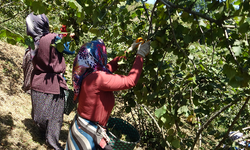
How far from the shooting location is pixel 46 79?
257cm

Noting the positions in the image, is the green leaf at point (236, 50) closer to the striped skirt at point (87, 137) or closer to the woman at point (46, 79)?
the striped skirt at point (87, 137)

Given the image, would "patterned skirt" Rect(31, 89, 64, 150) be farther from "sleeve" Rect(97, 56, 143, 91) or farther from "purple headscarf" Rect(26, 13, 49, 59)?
"sleeve" Rect(97, 56, 143, 91)

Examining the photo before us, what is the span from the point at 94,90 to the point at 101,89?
2.4 inches

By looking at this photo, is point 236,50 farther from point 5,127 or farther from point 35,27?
point 5,127

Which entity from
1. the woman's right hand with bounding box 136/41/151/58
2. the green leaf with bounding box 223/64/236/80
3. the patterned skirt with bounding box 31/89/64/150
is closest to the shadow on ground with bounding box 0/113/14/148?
the patterned skirt with bounding box 31/89/64/150

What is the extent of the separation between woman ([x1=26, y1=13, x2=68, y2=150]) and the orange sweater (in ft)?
3.38

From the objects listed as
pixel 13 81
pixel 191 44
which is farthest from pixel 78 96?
pixel 13 81

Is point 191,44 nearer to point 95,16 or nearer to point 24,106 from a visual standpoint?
point 95,16

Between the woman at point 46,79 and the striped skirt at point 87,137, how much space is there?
3.58 ft

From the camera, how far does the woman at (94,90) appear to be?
1595mm

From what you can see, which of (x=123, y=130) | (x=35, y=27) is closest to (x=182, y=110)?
(x=123, y=130)

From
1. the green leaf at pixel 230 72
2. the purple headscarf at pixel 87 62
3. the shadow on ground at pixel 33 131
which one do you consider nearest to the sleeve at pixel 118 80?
the purple headscarf at pixel 87 62

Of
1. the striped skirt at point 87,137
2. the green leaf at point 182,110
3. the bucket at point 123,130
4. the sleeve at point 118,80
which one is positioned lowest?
the bucket at point 123,130

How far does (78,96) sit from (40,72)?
3.43 feet
